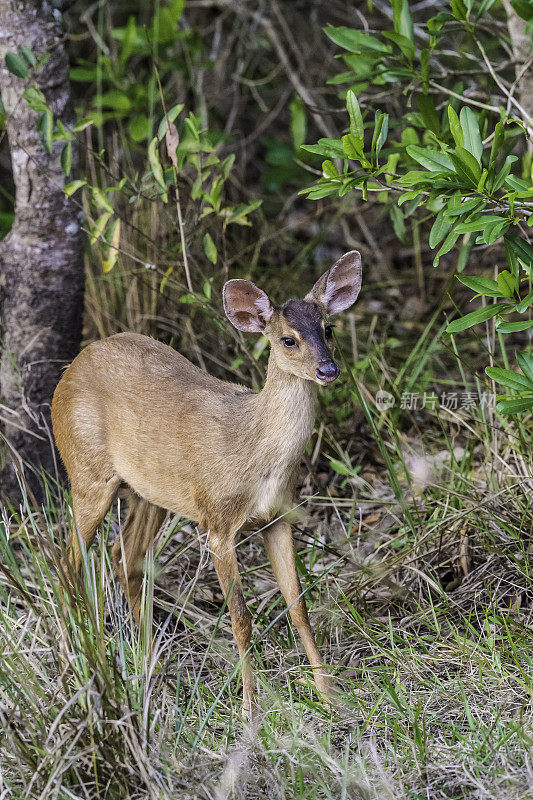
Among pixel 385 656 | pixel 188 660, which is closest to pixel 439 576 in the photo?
pixel 385 656

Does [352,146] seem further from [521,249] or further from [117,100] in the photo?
[117,100]

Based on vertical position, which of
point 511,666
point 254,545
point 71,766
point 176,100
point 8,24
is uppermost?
point 8,24

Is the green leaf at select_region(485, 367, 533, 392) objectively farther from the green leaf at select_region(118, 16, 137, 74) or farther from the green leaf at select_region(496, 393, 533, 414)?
the green leaf at select_region(118, 16, 137, 74)

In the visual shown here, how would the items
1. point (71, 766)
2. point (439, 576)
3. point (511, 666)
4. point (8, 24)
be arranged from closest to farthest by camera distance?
point (71, 766)
point (511, 666)
point (439, 576)
point (8, 24)

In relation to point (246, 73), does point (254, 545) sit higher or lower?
lower

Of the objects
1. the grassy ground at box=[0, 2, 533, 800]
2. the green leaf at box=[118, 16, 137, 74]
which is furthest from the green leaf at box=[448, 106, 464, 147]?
the green leaf at box=[118, 16, 137, 74]

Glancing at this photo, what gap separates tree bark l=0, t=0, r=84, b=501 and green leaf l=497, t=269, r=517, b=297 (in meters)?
1.99

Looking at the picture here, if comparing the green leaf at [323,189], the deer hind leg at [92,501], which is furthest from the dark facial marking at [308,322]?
the deer hind leg at [92,501]

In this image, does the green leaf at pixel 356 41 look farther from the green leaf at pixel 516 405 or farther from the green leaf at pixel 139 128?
the green leaf at pixel 139 128

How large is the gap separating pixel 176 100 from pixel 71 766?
5.27 m

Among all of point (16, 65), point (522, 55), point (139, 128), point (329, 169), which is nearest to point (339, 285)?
point (329, 169)

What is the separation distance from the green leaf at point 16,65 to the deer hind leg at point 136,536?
5.72 feet

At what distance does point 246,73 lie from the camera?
7410 mm

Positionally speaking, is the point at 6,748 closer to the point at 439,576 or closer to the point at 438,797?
the point at 438,797
